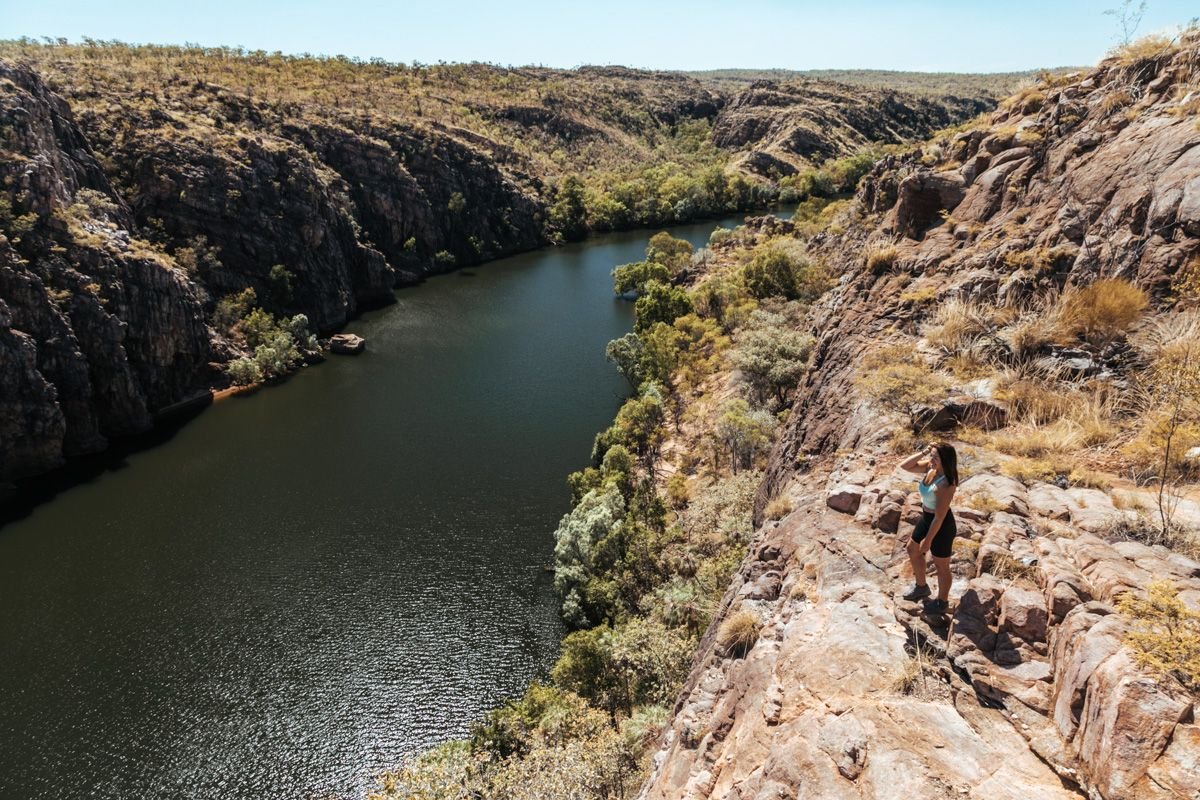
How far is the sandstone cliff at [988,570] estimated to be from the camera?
24.6 ft

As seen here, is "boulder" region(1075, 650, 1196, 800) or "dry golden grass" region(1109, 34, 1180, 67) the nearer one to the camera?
"boulder" region(1075, 650, 1196, 800)

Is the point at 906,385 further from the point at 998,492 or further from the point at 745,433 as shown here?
the point at 745,433

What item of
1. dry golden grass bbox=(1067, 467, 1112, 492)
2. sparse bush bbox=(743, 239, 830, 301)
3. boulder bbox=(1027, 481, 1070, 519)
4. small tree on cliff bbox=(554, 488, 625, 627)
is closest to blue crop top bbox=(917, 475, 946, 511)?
boulder bbox=(1027, 481, 1070, 519)

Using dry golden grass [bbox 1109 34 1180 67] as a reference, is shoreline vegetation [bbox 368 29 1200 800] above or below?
below

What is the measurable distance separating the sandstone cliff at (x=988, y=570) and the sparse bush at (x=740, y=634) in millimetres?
157

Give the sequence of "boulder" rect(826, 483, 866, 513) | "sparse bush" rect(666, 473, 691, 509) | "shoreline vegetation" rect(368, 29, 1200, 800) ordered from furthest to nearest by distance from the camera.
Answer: "sparse bush" rect(666, 473, 691, 509) < "boulder" rect(826, 483, 866, 513) < "shoreline vegetation" rect(368, 29, 1200, 800)

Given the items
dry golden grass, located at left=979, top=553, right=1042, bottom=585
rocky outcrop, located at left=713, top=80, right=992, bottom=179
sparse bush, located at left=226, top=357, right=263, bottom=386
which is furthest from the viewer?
rocky outcrop, located at left=713, top=80, right=992, bottom=179

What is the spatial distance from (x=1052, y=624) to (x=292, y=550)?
40674 mm

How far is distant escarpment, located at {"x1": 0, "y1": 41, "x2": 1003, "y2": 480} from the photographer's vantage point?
54.2 metres

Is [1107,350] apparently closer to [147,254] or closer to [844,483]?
[844,483]

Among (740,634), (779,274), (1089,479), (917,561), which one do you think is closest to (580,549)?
(740,634)

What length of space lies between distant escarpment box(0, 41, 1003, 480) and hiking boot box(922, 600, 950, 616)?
63.2 metres

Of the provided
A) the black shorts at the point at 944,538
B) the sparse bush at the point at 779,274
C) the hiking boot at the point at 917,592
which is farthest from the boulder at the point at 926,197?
the sparse bush at the point at 779,274

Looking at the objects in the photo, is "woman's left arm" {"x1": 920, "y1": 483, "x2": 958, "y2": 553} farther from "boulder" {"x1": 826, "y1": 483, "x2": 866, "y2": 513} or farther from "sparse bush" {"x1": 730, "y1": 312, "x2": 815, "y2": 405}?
"sparse bush" {"x1": 730, "y1": 312, "x2": 815, "y2": 405}
